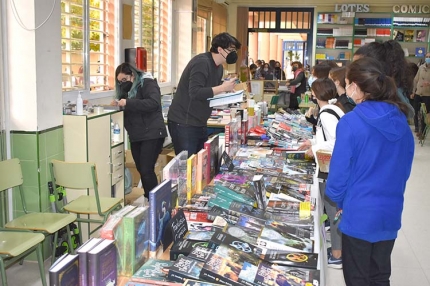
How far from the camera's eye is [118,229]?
6.22 ft

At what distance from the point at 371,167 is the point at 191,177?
1043 millimetres

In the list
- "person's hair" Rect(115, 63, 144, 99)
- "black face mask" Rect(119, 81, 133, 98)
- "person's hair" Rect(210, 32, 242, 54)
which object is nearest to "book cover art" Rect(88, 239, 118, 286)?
"person's hair" Rect(210, 32, 242, 54)

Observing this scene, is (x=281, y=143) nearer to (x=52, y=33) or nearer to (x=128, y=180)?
(x=128, y=180)

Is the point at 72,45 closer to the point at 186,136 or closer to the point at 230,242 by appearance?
the point at 186,136

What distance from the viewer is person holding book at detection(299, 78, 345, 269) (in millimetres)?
3588

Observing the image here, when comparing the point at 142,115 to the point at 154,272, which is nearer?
the point at 154,272

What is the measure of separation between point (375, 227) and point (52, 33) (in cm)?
283

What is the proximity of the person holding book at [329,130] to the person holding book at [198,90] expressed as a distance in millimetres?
723

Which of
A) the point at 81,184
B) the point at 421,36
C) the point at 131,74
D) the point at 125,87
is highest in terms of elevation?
the point at 421,36

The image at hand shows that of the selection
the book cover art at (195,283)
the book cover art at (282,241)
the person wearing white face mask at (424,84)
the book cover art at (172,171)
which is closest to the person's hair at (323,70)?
the book cover art at (172,171)

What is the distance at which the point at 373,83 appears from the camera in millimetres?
2371

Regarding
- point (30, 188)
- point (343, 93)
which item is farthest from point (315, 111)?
point (30, 188)

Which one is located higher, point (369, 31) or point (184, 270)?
point (369, 31)

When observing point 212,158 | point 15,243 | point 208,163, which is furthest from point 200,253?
point 15,243
